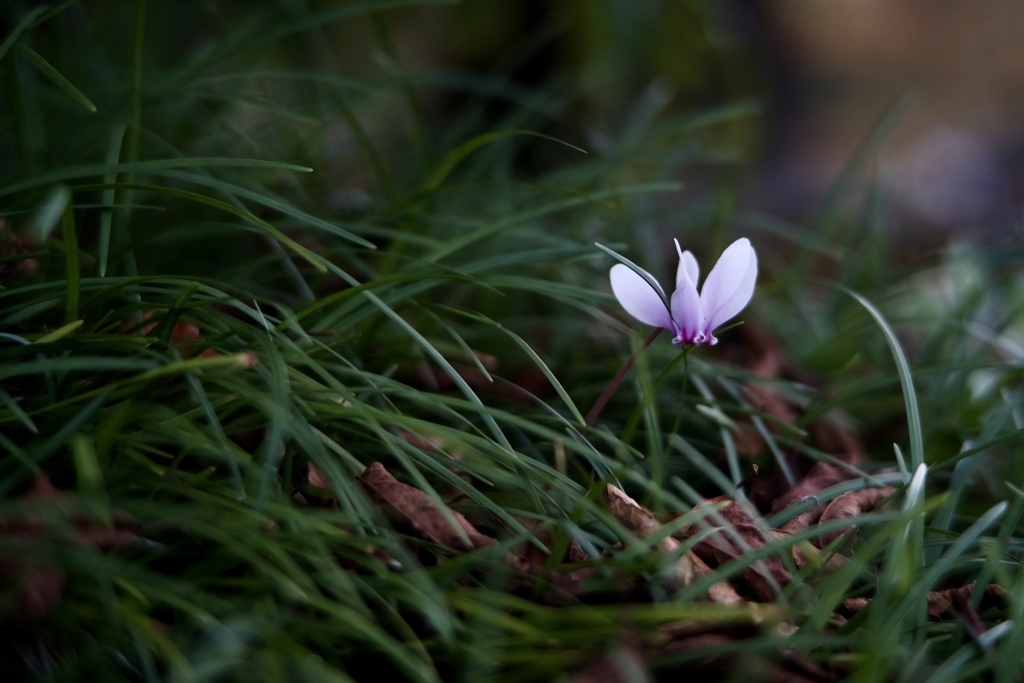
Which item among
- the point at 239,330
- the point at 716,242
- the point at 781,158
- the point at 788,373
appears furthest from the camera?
the point at 781,158

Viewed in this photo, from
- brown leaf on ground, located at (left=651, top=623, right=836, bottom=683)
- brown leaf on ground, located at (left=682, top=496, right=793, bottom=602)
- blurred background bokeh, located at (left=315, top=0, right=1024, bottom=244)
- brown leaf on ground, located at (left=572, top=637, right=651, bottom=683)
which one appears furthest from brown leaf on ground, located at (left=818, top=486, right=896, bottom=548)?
blurred background bokeh, located at (left=315, top=0, right=1024, bottom=244)

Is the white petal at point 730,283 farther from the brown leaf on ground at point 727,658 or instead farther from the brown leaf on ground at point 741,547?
the brown leaf on ground at point 727,658

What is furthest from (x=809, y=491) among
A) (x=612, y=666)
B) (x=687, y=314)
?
(x=612, y=666)

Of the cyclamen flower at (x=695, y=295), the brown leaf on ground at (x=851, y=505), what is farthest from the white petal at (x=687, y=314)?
the brown leaf on ground at (x=851, y=505)

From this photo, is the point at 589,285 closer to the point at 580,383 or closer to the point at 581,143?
the point at 580,383

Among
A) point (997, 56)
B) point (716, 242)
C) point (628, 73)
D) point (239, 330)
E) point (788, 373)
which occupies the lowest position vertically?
point (239, 330)

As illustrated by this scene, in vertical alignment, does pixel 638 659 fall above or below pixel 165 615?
above

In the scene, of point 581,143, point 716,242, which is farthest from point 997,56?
point 716,242
